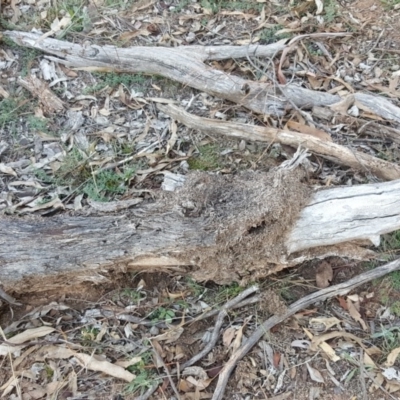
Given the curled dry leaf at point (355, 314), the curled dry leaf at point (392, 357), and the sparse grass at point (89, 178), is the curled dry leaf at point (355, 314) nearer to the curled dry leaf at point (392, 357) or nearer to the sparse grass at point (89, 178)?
the curled dry leaf at point (392, 357)

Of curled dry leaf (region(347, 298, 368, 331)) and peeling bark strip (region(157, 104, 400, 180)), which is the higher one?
peeling bark strip (region(157, 104, 400, 180))

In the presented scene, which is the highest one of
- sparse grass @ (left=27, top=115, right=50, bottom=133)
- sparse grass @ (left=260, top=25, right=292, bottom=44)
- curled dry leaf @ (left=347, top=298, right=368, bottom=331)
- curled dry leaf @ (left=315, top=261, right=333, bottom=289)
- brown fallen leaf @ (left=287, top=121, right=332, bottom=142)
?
sparse grass @ (left=260, top=25, right=292, bottom=44)

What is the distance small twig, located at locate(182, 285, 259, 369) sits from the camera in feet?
8.95

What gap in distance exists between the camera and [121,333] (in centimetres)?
283

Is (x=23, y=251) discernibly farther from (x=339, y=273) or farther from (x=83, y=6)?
(x=83, y=6)

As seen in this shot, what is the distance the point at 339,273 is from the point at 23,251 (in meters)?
1.59

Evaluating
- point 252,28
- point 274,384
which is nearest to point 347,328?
point 274,384

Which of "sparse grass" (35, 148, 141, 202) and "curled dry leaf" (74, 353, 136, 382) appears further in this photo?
"sparse grass" (35, 148, 141, 202)

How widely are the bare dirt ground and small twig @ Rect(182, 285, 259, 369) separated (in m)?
0.03

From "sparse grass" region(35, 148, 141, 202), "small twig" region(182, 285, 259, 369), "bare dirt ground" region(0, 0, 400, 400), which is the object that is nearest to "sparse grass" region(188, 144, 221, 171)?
"bare dirt ground" region(0, 0, 400, 400)

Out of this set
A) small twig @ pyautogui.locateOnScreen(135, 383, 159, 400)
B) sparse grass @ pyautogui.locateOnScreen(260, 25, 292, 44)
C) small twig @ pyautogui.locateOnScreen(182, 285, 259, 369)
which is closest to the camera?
small twig @ pyautogui.locateOnScreen(135, 383, 159, 400)

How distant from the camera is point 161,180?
3.31 metres

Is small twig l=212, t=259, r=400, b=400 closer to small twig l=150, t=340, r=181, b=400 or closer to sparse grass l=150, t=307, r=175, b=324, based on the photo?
small twig l=150, t=340, r=181, b=400

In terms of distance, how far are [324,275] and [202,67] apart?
160 cm
